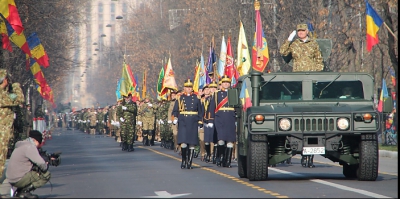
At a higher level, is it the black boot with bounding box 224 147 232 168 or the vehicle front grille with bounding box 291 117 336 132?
the vehicle front grille with bounding box 291 117 336 132

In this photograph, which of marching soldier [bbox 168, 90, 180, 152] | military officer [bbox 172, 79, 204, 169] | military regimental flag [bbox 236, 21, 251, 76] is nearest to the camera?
military officer [bbox 172, 79, 204, 169]

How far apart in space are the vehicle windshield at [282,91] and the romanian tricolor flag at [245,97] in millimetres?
247

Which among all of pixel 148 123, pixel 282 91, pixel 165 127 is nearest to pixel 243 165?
pixel 282 91

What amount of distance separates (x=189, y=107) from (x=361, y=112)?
7500mm

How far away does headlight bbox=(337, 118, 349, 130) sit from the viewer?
57.4 feet

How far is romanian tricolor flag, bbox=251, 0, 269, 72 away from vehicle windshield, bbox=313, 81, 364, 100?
50.4 feet

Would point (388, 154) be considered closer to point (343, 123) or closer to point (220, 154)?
point (220, 154)

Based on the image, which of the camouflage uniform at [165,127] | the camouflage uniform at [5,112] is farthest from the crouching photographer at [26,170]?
the camouflage uniform at [165,127]

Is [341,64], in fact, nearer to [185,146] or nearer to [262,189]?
[185,146]

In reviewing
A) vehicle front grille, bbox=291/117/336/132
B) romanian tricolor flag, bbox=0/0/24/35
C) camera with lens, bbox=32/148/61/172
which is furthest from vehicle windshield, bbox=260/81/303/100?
romanian tricolor flag, bbox=0/0/24/35

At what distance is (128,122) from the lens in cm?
3784

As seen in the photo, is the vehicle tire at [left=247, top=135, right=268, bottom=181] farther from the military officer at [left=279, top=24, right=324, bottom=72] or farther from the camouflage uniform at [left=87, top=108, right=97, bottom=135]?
the camouflage uniform at [left=87, top=108, right=97, bottom=135]

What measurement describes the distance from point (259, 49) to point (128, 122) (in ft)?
18.2

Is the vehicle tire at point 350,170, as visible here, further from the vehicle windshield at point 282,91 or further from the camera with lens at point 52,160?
the camera with lens at point 52,160
